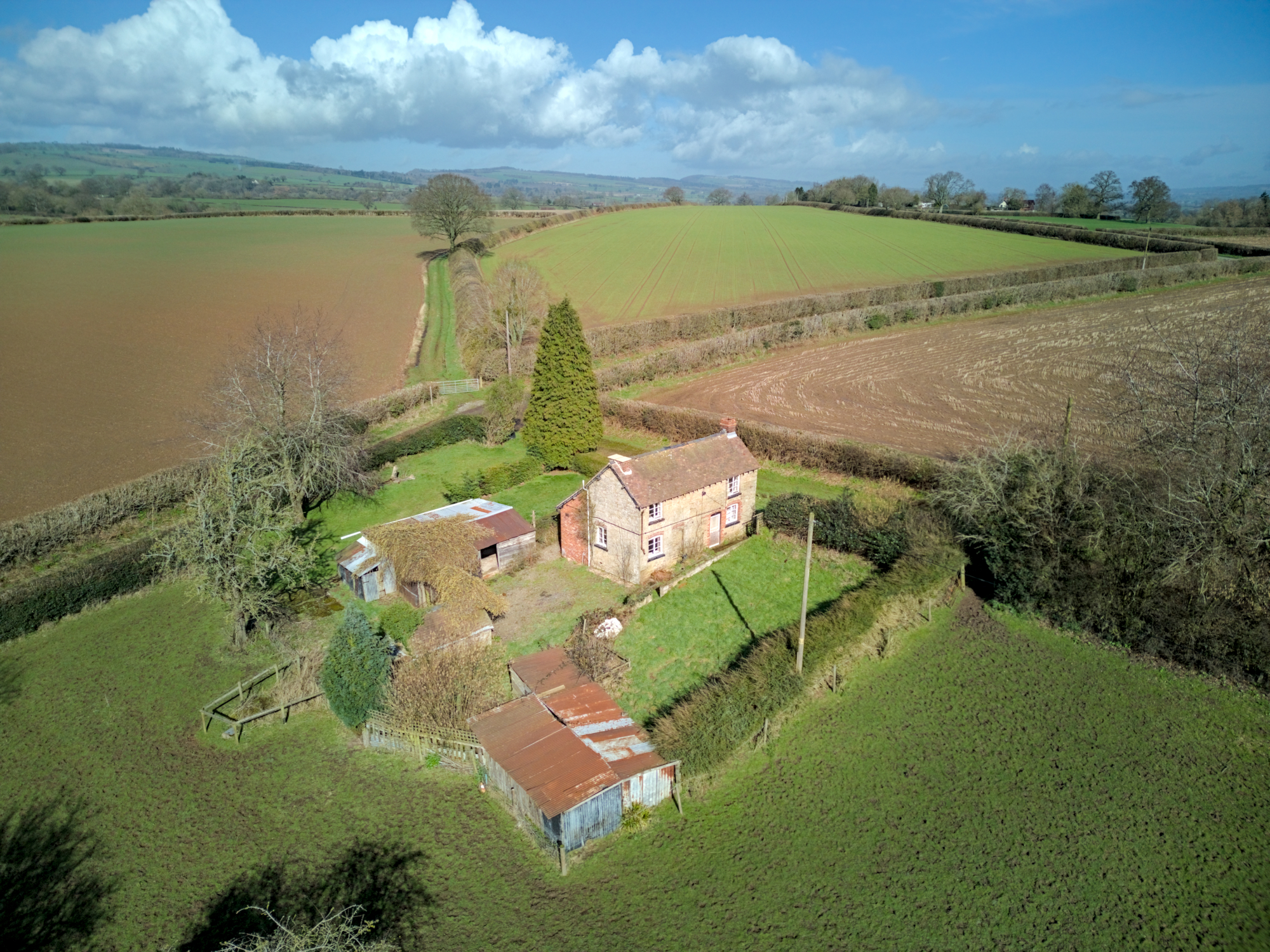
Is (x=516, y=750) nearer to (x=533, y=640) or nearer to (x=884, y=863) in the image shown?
(x=533, y=640)

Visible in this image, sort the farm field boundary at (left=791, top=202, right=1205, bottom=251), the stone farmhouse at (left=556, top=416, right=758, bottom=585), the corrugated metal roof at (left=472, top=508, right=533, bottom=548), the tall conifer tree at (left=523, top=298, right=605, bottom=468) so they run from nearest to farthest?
the stone farmhouse at (left=556, top=416, right=758, bottom=585) < the corrugated metal roof at (left=472, top=508, right=533, bottom=548) < the tall conifer tree at (left=523, top=298, right=605, bottom=468) < the farm field boundary at (left=791, top=202, right=1205, bottom=251)

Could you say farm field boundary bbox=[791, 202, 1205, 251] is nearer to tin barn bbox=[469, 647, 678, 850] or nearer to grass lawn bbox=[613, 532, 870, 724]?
grass lawn bbox=[613, 532, 870, 724]

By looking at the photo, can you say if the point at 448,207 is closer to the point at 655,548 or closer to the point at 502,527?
the point at 502,527

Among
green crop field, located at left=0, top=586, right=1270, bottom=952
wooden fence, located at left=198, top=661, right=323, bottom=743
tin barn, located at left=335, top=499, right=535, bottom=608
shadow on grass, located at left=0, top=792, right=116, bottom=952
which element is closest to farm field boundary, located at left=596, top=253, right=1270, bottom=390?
tin barn, located at left=335, top=499, right=535, bottom=608

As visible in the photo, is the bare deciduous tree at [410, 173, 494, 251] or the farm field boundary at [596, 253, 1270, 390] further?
the bare deciduous tree at [410, 173, 494, 251]

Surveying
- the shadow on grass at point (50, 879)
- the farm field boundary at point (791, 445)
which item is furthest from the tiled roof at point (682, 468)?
the shadow on grass at point (50, 879)

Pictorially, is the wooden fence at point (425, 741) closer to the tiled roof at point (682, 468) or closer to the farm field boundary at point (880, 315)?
the tiled roof at point (682, 468)

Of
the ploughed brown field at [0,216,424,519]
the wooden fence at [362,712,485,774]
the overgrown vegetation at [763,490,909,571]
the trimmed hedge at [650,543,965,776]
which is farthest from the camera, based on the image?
the ploughed brown field at [0,216,424,519]
